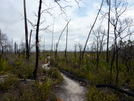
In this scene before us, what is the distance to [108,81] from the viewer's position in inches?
269

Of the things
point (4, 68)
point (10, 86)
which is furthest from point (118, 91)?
point (4, 68)

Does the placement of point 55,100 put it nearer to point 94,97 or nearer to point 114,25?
point 94,97

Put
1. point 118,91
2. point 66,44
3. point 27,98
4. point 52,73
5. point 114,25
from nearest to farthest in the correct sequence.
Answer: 1. point 27,98
2. point 118,91
3. point 114,25
4. point 52,73
5. point 66,44

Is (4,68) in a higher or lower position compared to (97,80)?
higher

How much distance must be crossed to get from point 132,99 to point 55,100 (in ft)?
9.61

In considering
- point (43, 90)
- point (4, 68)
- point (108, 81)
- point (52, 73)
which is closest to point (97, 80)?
point (108, 81)

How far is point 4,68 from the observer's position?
7516 millimetres

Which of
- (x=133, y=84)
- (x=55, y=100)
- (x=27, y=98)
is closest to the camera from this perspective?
(x=27, y=98)

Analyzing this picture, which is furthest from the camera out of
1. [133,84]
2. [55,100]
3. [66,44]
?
[66,44]

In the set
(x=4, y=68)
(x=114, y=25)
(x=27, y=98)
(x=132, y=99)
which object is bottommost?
(x=132, y=99)

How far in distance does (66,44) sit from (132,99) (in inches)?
675

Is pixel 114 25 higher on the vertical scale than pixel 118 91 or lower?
higher

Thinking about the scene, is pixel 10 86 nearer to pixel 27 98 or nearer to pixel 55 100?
pixel 27 98

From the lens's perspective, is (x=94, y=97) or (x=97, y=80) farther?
(x=97, y=80)
